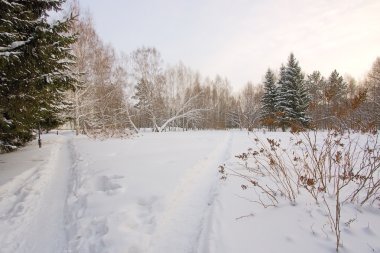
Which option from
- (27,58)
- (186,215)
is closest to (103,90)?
(27,58)

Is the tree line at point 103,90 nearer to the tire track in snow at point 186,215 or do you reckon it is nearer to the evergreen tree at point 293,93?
the evergreen tree at point 293,93

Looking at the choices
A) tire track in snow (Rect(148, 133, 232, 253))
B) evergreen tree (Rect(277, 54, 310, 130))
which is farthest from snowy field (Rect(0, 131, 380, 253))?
evergreen tree (Rect(277, 54, 310, 130))

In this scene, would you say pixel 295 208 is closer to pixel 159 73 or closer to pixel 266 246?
pixel 266 246

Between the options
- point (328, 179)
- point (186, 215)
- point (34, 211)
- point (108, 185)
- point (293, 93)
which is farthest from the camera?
point (293, 93)

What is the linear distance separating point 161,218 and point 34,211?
8.84ft

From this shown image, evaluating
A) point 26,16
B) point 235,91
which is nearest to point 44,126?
point 26,16

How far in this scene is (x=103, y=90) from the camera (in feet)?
78.4

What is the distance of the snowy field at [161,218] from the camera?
3.43 m

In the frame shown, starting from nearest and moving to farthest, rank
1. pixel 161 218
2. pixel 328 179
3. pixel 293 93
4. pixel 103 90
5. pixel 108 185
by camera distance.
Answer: pixel 161 218 → pixel 328 179 → pixel 108 185 → pixel 103 90 → pixel 293 93

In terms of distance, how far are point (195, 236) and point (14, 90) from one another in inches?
208

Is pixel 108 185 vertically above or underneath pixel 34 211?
above

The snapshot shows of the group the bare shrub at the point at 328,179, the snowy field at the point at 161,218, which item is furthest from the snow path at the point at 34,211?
the bare shrub at the point at 328,179

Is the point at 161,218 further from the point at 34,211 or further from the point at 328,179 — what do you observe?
the point at 328,179

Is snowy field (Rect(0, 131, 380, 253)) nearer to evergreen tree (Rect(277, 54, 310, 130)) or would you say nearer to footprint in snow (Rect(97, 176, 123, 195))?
footprint in snow (Rect(97, 176, 123, 195))
